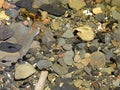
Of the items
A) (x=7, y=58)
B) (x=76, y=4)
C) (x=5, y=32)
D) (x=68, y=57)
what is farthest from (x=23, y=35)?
(x=76, y=4)

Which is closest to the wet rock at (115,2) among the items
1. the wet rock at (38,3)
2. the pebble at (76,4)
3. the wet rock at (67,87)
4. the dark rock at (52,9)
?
the pebble at (76,4)

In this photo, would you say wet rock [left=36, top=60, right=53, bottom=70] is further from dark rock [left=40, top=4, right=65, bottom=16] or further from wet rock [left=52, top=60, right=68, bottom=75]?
dark rock [left=40, top=4, right=65, bottom=16]

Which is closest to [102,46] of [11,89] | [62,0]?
[62,0]

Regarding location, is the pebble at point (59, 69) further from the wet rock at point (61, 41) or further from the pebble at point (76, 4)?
the pebble at point (76, 4)

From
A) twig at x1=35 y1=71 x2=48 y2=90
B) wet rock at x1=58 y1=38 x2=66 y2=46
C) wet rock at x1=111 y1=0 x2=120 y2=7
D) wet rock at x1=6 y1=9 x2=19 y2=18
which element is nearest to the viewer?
twig at x1=35 y1=71 x2=48 y2=90

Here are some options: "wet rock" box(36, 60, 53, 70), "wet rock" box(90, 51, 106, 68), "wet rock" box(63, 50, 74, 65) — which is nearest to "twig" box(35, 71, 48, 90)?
"wet rock" box(36, 60, 53, 70)

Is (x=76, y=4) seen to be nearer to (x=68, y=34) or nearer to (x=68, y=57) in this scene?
(x=68, y=34)

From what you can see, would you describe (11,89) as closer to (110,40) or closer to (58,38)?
(58,38)
